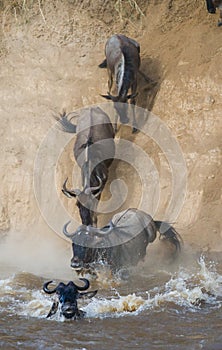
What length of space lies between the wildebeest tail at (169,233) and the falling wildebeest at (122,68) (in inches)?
102

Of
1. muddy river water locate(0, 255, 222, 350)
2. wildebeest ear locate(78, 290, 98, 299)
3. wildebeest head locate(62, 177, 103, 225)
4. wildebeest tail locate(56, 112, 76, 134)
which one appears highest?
wildebeest tail locate(56, 112, 76, 134)

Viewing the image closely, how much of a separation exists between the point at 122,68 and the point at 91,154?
1978mm

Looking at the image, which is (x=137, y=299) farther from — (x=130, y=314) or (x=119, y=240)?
(x=119, y=240)

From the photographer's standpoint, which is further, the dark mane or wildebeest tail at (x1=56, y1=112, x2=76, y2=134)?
wildebeest tail at (x1=56, y1=112, x2=76, y2=134)

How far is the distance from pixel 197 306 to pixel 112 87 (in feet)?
21.4

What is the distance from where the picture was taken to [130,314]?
744cm

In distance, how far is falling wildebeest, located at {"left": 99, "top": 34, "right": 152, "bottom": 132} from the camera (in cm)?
1239

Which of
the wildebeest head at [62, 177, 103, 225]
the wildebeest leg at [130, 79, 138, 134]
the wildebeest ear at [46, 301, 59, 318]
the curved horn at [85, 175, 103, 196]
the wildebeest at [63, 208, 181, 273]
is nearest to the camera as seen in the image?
the wildebeest ear at [46, 301, 59, 318]

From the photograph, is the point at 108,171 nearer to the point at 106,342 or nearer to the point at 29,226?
the point at 29,226

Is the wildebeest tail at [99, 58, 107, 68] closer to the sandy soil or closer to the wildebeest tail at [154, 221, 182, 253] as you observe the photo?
the sandy soil

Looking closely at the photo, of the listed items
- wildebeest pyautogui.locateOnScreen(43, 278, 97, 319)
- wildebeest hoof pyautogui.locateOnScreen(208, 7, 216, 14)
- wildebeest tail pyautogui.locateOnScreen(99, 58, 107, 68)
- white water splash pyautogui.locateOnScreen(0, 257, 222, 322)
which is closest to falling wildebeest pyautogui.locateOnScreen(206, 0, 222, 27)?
wildebeest hoof pyautogui.locateOnScreen(208, 7, 216, 14)

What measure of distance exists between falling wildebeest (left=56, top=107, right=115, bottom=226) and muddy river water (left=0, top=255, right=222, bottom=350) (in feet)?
6.06

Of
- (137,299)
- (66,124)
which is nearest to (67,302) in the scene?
(137,299)

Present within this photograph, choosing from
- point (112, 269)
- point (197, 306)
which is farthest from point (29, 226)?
point (197, 306)
